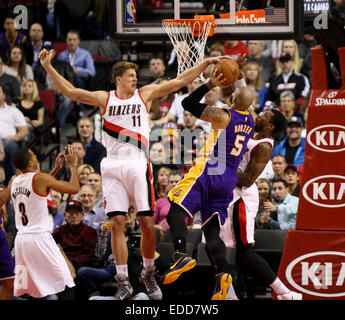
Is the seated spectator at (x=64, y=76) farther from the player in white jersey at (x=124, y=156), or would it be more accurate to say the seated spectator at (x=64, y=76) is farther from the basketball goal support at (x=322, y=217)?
the basketball goal support at (x=322, y=217)

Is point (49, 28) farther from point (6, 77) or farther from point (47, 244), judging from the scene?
point (47, 244)

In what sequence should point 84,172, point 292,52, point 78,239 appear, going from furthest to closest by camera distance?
point 292,52, point 84,172, point 78,239

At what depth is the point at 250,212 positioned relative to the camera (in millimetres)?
8500

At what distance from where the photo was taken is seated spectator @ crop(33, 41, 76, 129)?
13523mm

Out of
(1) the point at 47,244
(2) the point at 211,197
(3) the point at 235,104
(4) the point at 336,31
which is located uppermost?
(4) the point at 336,31

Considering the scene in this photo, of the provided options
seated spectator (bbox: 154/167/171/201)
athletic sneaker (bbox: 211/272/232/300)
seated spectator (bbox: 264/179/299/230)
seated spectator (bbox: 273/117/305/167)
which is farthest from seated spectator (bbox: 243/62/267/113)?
athletic sneaker (bbox: 211/272/232/300)

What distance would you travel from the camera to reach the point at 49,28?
15727 mm

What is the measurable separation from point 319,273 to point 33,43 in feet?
26.1

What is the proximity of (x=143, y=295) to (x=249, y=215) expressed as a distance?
1.45 metres

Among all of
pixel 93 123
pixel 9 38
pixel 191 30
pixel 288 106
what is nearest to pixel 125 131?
pixel 191 30

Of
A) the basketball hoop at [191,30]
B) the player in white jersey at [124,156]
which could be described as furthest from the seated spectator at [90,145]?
the player in white jersey at [124,156]

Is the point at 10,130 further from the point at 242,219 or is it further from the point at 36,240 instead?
the point at 242,219

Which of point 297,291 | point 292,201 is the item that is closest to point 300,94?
point 292,201

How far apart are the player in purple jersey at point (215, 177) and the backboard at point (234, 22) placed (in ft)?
2.66
